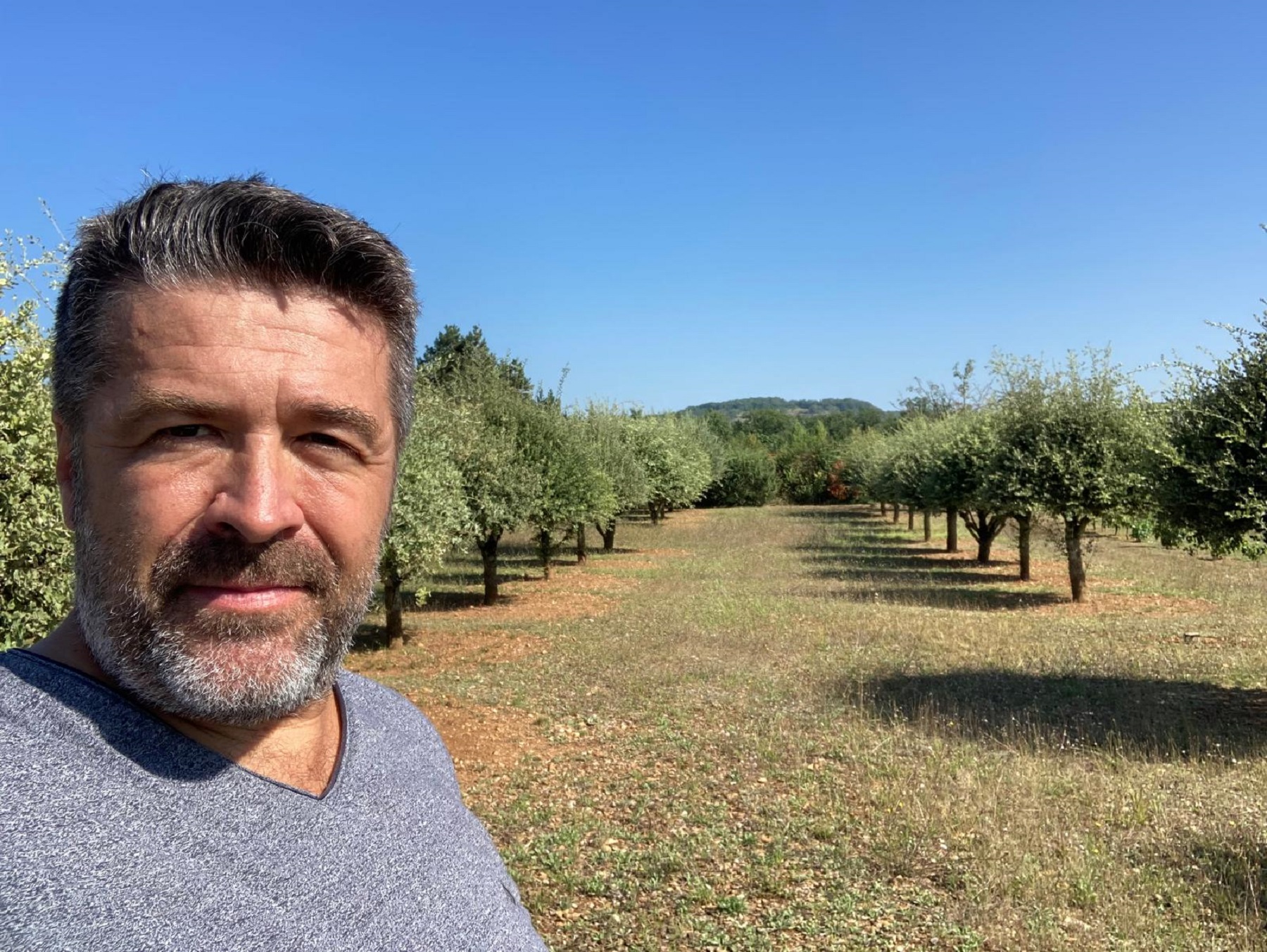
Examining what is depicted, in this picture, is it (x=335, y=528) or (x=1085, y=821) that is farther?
(x=1085, y=821)

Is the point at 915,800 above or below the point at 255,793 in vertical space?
below

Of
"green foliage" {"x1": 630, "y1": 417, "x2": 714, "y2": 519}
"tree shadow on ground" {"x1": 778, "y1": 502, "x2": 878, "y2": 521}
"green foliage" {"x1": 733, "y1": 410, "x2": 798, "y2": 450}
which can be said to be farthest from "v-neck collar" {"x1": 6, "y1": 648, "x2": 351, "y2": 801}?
"green foliage" {"x1": 733, "y1": 410, "x2": 798, "y2": 450}

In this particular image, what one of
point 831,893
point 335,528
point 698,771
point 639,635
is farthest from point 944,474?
point 335,528

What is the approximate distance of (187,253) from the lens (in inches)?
48.5

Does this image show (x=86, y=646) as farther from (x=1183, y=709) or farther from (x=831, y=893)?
(x=1183, y=709)

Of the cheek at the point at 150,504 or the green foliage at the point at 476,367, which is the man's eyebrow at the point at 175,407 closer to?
the cheek at the point at 150,504

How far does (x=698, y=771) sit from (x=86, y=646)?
777 centimetres

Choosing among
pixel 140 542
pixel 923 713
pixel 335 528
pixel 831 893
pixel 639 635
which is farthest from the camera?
pixel 639 635

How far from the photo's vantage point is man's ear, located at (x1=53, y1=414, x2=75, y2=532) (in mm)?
1272

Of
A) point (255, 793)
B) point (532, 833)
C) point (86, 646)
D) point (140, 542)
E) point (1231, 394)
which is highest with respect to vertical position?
point (1231, 394)

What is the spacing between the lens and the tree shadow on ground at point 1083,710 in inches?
353

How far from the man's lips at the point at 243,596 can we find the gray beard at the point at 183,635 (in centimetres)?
1

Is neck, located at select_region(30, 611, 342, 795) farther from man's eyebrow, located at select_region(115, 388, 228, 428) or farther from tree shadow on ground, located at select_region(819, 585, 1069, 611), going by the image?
tree shadow on ground, located at select_region(819, 585, 1069, 611)

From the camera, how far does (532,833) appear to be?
698 centimetres
